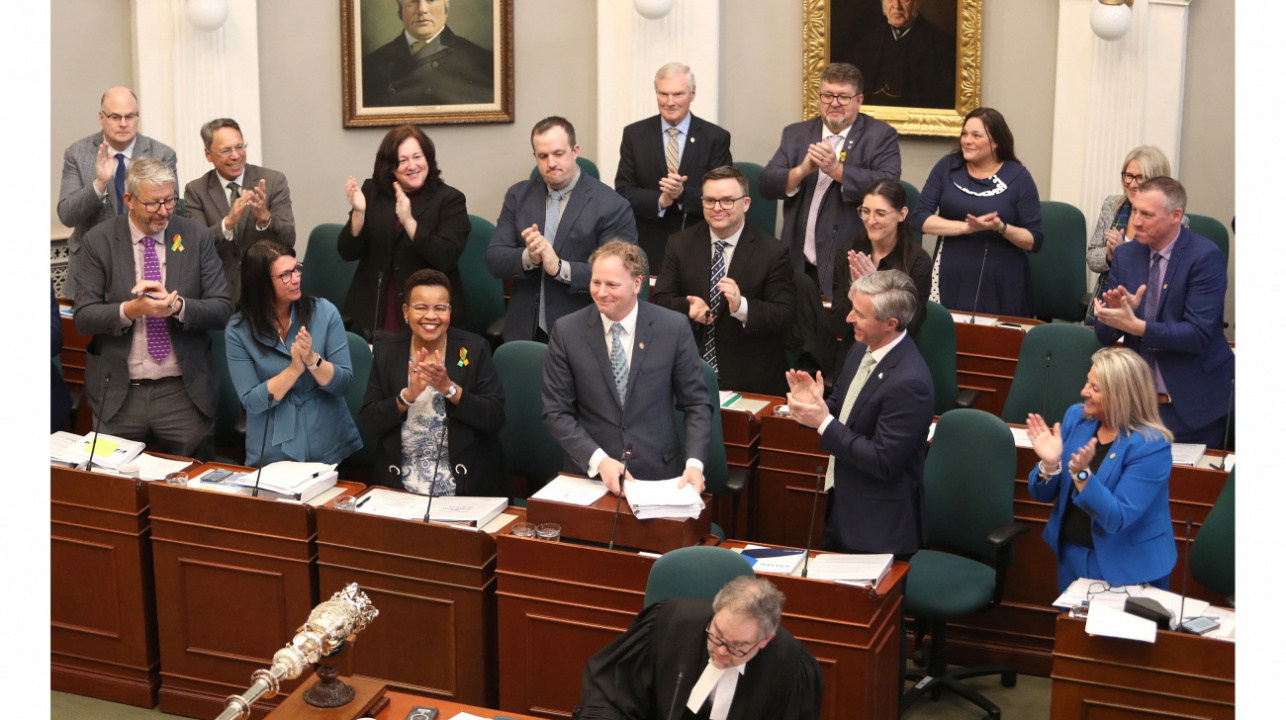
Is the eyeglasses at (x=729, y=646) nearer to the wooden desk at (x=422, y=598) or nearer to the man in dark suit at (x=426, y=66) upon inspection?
the wooden desk at (x=422, y=598)

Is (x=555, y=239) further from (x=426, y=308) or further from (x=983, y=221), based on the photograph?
(x=983, y=221)

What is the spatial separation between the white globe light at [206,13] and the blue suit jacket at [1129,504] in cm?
538

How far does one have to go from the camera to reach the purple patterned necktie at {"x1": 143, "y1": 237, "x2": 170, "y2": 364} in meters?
4.89

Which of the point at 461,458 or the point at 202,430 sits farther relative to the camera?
the point at 202,430

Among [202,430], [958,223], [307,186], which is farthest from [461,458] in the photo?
[307,186]

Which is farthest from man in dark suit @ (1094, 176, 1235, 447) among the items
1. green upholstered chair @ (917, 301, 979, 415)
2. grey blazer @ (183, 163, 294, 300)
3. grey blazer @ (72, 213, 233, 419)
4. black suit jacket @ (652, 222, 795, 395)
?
grey blazer @ (183, 163, 294, 300)

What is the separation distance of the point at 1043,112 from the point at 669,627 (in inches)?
186

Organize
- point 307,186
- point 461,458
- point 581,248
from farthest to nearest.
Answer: point 307,186 → point 581,248 → point 461,458

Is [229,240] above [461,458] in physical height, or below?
above

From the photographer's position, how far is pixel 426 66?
25.2 feet

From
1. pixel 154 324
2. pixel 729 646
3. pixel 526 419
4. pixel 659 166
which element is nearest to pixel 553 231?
pixel 526 419

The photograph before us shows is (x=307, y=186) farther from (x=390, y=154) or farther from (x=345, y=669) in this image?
(x=345, y=669)

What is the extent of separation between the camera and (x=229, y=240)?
5.63 metres

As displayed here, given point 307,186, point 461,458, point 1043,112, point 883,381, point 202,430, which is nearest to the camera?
point 883,381
